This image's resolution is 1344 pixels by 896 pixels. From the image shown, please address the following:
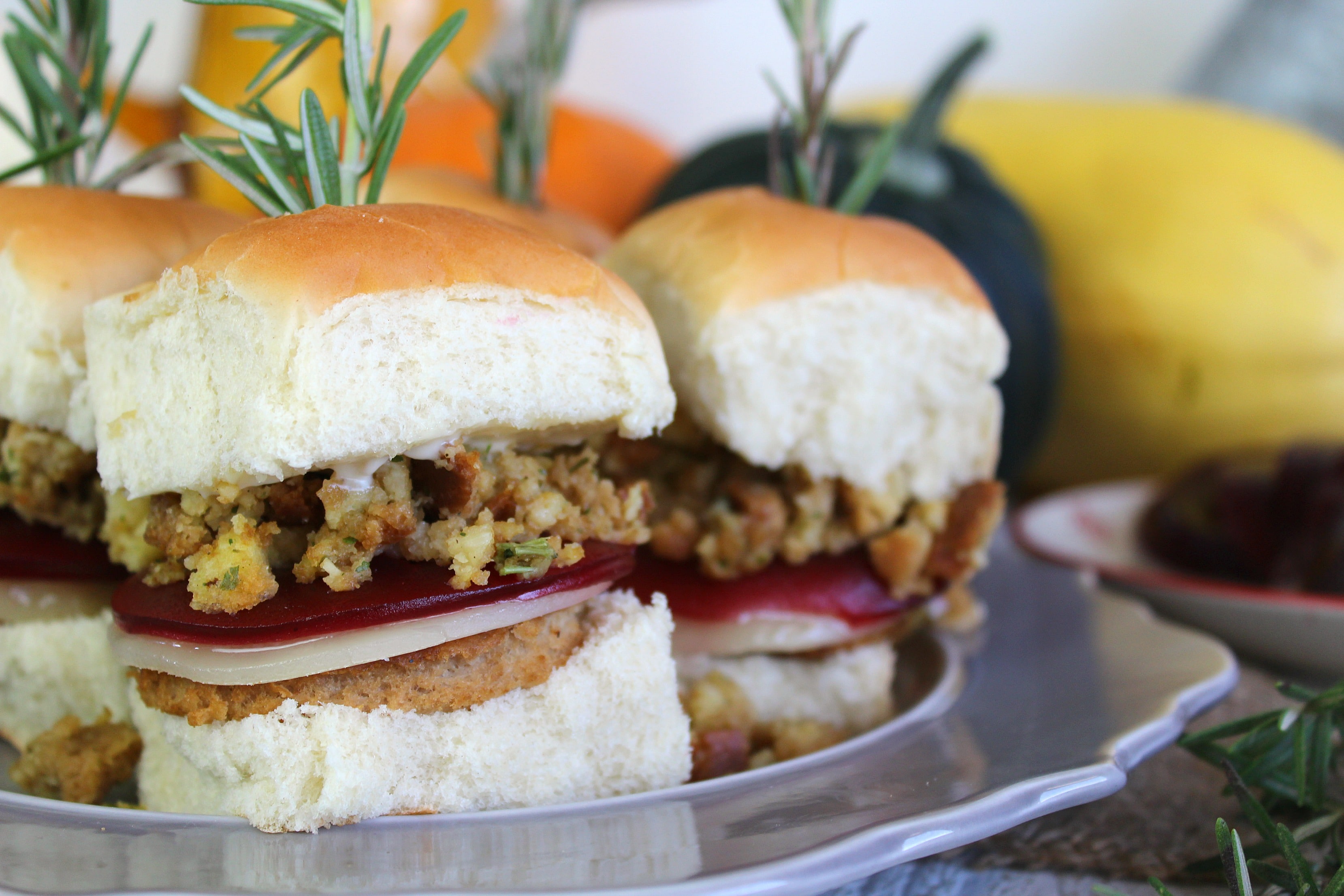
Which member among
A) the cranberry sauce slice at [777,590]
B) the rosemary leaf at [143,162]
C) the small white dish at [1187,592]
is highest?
the rosemary leaf at [143,162]

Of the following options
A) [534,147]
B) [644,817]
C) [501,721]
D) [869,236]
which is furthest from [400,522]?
[534,147]

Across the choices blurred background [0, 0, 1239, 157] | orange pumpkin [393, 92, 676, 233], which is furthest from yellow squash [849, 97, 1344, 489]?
blurred background [0, 0, 1239, 157]

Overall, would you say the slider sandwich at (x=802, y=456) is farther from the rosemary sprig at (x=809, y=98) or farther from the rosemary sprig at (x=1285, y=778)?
the rosemary sprig at (x=1285, y=778)

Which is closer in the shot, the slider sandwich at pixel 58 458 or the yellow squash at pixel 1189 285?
the slider sandwich at pixel 58 458

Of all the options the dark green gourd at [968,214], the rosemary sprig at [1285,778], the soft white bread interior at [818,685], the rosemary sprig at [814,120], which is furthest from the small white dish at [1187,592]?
the rosemary sprig at [814,120]

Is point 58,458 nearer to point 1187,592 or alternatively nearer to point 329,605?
point 329,605

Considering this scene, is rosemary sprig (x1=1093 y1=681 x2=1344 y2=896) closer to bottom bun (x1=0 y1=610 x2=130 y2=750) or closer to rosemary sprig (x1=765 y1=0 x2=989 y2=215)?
rosemary sprig (x1=765 y1=0 x2=989 y2=215)

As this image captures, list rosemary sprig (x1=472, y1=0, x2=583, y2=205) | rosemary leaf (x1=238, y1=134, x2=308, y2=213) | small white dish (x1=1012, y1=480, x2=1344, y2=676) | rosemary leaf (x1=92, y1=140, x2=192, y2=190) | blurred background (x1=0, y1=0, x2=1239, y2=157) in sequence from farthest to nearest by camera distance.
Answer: blurred background (x1=0, y1=0, x2=1239, y2=157), rosemary sprig (x1=472, y1=0, x2=583, y2=205), small white dish (x1=1012, y1=480, x2=1344, y2=676), rosemary leaf (x1=92, y1=140, x2=192, y2=190), rosemary leaf (x1=238, y1=134, x2=308, y2=213)
